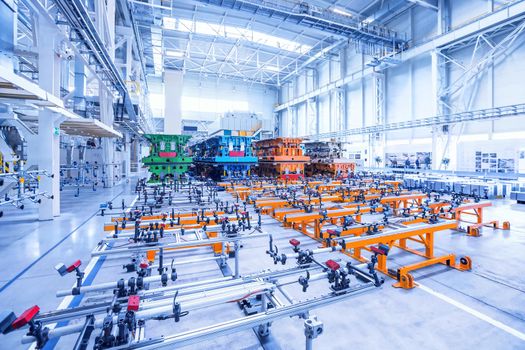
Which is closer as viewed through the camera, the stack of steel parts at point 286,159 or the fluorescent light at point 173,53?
the stack of steel parts at point 286,159

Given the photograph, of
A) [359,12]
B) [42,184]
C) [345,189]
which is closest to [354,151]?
[359,12]

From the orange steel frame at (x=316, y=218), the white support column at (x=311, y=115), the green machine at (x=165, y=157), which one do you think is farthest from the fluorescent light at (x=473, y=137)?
the green machine at (x=165, y=157)

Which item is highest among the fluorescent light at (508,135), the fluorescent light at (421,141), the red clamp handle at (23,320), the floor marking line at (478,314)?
the fluorescent light at (421,141)

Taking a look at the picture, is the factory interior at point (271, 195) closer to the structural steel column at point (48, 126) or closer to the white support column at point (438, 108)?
the structural steel column at point (48, 126)

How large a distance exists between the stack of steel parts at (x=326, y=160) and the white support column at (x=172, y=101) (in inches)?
304

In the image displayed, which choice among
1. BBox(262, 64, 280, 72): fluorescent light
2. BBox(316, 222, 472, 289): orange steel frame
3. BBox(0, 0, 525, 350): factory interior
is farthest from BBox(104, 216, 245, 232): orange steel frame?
BBox(262, 64, 280, 72): fluorescent light

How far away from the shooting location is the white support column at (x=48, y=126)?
539 cm

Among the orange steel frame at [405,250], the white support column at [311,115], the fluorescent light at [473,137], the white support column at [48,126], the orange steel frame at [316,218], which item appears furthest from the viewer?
the white support column at [311,115]

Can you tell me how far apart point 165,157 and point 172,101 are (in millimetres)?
5699

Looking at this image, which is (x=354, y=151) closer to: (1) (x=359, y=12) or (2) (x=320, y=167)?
(2) (x=320, y=167)

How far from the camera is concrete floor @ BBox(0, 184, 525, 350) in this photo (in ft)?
6.82

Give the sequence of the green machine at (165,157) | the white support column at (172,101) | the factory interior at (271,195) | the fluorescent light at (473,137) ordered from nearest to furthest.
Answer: the factory interior at (271,195) < the green machine at (165,157) < the fluorescent light at (473,137) < the white support column at (172,101)

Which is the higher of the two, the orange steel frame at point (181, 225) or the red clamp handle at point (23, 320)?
the red clamp handle at point (23, 320)

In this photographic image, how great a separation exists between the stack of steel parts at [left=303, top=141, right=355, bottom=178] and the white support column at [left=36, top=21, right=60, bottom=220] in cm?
1148
